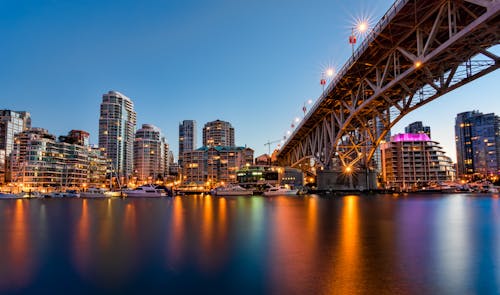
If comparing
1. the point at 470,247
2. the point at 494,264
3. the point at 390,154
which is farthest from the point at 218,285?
the point at 390,154

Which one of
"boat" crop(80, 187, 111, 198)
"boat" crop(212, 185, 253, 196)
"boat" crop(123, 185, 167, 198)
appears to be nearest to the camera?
"boat" crop(123, 185, 167, 198)

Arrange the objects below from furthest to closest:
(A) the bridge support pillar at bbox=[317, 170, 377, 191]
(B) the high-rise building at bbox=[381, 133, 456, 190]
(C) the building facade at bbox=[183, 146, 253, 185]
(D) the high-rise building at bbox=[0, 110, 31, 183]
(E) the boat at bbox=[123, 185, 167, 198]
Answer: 1. (D) the high-rise building at bbox=[0, 110, 31, 183]
2. (C) the building facade at bbox=[183, 146, 253, 185]
3. (B) the high-rise building at bbox=[381, 133, 456, 190]
4. (E) the boat at bbox=[123, 185, 167, 198]
5. (A) the bridge support pillar at bbox=[317, 170, 377, 191]

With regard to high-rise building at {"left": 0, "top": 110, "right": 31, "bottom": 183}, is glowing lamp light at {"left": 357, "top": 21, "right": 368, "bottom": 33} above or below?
below

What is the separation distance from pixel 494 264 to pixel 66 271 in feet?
41.0

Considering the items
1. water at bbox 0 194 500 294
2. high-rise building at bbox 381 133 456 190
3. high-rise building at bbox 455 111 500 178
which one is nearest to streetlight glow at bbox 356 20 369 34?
water at bbox 0 194 500 294

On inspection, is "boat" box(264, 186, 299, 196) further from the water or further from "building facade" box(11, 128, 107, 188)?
"building facade" box(11, 128, 107, 188)

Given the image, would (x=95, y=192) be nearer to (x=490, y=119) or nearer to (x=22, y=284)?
(x=22, y=284)

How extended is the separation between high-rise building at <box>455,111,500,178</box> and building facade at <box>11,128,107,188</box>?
172m

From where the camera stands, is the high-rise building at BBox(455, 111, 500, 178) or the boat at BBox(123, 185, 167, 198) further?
the high-rise building at BBox(455, 111, 500, 178)

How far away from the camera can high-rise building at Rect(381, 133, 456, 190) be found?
363 feet

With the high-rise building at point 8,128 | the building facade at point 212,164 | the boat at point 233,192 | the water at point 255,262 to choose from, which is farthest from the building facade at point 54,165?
the water at point 255,262

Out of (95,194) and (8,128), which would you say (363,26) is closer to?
(95,194)

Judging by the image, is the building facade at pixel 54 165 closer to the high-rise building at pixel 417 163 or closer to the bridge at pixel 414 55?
the bridge at pixel 414 55

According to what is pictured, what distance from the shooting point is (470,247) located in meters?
12.8
